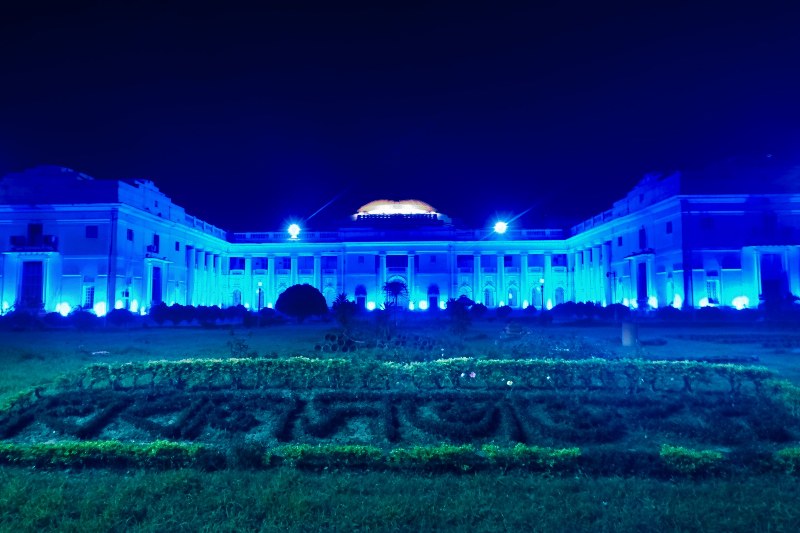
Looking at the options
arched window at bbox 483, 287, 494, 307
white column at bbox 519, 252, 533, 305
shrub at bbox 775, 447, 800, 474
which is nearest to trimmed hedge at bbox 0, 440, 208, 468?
shrub at bbox 775, 447, 800, 474

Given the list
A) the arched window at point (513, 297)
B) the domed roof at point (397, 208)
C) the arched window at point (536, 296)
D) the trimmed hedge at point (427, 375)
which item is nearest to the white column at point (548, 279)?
the arched window at point (536, 296)

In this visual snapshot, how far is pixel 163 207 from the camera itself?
43.8 metres

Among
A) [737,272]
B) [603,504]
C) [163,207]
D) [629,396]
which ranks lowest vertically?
[603,504]

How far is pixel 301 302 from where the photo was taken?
30297 mm

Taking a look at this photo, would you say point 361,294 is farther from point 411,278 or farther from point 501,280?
point 501,280

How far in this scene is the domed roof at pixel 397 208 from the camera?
212 ft

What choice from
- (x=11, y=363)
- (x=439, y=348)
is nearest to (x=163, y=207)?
(x=11, y=363)

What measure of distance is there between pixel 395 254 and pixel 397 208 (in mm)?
7941

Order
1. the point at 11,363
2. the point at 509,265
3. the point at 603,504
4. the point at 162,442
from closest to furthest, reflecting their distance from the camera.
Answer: the point at 603,504 → the point at 162,442 → the point at 11,363 → the point at 509,265

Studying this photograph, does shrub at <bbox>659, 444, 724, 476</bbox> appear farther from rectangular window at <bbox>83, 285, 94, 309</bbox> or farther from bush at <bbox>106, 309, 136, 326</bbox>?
rectangular window at <bbox>83, 285, 94, 309</bbox>

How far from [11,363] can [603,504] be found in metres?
14.7

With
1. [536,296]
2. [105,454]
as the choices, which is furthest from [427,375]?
[536,296]

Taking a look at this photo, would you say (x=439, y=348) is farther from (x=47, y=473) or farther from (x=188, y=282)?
(x=188, y=282)

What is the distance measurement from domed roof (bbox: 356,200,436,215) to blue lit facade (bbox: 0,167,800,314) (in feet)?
14.9
